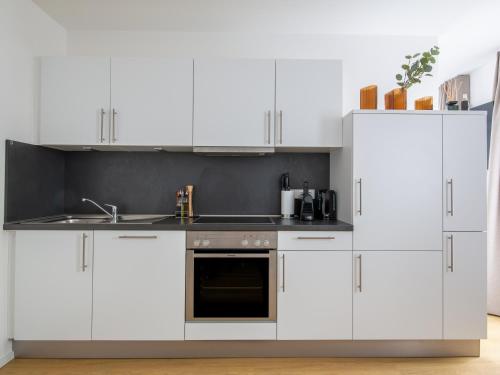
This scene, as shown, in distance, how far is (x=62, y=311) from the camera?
2.27 metres

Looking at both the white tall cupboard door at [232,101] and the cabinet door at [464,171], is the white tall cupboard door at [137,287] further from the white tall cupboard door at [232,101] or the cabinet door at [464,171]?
the cabinet door at [464,171]

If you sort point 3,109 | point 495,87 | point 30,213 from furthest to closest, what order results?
point 495,87, point 30,213, point 3,109

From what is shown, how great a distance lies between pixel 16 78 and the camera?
91.6 inches

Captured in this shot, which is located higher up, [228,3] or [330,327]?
[228,3]

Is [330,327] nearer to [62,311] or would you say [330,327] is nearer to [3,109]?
[62,311]

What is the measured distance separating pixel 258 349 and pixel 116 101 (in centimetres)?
210

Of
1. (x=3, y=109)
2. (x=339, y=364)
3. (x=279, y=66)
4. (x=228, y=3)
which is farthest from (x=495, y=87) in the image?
(x=3, y=109)

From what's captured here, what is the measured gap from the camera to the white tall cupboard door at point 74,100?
8.31 ft

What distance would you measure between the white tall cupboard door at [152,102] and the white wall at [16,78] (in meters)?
0.58

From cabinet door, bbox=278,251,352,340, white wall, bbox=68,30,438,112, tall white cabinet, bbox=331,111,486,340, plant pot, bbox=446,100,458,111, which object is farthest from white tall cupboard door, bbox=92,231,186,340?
plant pot, bbox=446,100,458,111

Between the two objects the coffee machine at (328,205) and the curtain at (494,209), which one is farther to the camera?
the curtain at (494,209)

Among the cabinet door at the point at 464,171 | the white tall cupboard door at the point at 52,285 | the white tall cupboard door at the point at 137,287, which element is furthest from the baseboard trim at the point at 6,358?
the cabinet door at the point at 464,171

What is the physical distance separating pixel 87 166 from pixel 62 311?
1.24 metres

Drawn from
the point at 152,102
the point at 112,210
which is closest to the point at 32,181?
the point at 112,210
